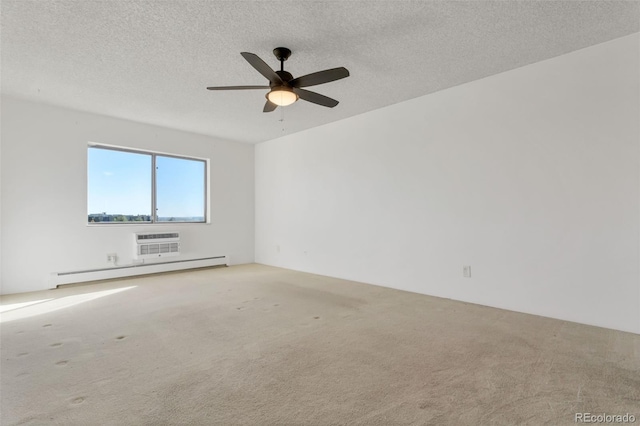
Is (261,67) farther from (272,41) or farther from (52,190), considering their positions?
(52,190)

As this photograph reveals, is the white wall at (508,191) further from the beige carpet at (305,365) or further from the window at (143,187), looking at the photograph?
the window at (143,187)

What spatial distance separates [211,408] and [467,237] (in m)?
3.18

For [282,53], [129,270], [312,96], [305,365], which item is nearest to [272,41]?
[282,53]

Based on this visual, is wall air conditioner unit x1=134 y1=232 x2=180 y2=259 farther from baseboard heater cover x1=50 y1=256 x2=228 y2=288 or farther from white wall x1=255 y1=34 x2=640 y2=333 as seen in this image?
white wall x1=255 y1=34 x2=640 y2=333

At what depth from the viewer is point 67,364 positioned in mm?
2070

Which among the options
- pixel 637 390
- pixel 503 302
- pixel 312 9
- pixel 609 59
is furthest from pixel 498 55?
pixel 637 390

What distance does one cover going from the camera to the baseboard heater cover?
4.39 m

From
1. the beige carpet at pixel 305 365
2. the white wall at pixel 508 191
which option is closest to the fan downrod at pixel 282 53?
the white wall at pixel 508 191

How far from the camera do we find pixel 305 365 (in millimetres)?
2057

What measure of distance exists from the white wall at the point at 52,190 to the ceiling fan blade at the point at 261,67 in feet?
11.9

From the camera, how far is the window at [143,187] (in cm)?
484

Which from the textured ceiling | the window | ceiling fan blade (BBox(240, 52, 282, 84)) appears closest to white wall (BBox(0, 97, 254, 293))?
the window

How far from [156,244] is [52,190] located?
1.59 metres

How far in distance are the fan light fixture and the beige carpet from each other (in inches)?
84.5
